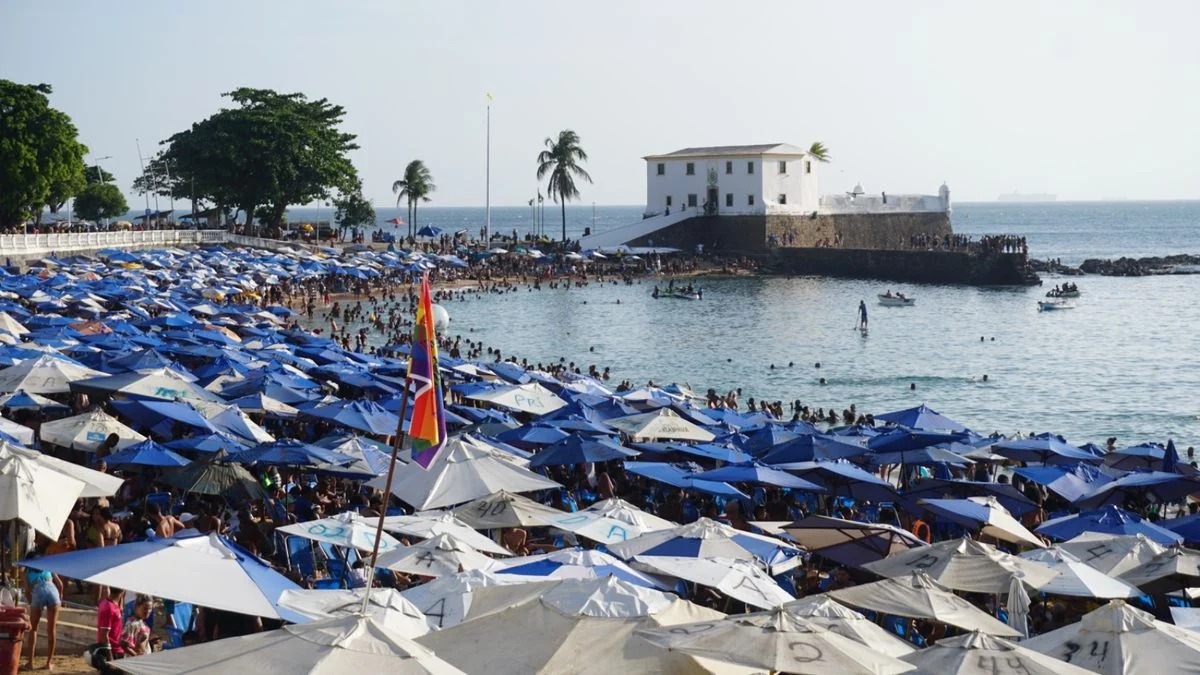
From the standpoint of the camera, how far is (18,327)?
27.4 metres

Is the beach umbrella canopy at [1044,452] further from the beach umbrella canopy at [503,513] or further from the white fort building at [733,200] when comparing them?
the white fort building at [733,200]

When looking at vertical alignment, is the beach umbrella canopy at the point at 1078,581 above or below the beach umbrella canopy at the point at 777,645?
below

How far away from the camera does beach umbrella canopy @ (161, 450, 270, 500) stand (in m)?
15.2

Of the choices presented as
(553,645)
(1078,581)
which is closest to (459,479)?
(1078,581)

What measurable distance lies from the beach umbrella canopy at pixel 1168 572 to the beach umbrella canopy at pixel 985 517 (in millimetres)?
2144

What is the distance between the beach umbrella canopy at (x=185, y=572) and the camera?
9.37 metres

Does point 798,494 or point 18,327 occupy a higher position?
point 18,327

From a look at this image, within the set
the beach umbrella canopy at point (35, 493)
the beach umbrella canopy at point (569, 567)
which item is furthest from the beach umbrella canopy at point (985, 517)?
the beach umbrella canopy at point (35, 493)

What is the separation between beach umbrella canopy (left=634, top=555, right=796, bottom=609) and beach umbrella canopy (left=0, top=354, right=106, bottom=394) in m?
11.3

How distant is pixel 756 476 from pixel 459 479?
4.32 m

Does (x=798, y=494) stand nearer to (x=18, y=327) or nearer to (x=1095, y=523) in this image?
(x=1095, y=523)

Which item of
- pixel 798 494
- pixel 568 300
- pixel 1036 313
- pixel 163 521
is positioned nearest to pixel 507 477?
pixel 163 521

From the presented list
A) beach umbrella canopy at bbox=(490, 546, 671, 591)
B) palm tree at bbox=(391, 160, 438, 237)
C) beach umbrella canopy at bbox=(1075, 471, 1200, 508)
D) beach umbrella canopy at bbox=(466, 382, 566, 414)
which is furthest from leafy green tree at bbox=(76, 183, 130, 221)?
beach umbrella canopy at bbox=(490, 546, 671, 591)

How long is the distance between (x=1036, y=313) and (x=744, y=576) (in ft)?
194
